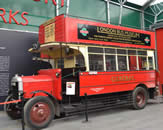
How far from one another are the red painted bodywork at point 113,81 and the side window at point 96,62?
8.7 inches

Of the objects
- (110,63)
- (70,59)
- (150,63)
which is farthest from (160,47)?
(70,59)

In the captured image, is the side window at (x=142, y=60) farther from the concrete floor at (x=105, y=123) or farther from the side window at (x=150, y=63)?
the concrete floor at (x=105, y=123)

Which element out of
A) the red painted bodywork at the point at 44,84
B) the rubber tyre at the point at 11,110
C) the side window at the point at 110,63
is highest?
the side window at the point at 110,63

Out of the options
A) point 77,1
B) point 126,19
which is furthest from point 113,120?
point 126,19

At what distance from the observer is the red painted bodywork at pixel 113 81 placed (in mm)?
6390

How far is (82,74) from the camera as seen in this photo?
6266mm

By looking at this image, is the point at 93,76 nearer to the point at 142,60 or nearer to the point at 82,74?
the point at 82,74

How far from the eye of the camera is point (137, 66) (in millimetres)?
8227

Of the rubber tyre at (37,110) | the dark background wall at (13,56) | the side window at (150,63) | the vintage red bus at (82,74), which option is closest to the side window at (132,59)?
the vintage red bus at (82,74)

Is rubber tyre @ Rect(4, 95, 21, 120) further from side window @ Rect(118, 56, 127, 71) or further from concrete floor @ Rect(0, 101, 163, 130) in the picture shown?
side window @ Rect(118, 56, 127, 71)

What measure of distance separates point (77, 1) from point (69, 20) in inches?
262

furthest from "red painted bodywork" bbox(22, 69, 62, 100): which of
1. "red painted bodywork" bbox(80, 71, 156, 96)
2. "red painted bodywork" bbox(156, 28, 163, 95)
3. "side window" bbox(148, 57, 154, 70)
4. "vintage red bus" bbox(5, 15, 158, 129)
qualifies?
"red painted bodywork" bbox(156, 28, 163, 95)

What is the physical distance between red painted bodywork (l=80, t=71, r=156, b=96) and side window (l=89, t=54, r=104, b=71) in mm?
220

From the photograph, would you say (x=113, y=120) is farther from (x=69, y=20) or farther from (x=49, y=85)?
(x=69, y=20)
